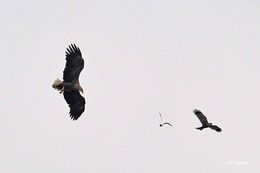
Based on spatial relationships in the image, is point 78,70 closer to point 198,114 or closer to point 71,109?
point 71,109

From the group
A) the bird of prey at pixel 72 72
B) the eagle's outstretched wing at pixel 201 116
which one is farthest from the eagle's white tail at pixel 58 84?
the eagle's outstretched wing at pixel 201 116

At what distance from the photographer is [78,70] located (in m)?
34.0

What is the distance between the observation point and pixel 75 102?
35562 mm

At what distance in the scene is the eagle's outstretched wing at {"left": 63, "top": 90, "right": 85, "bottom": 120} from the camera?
3506 cm

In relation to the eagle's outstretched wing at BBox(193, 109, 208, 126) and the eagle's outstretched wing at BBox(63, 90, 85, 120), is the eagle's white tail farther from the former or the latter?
the eagle's outstretched wing at BBox(193, 109, 208, 126)

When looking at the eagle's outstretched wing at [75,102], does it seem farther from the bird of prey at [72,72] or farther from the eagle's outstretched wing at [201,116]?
the eagle's outstretched wing at [201,116]

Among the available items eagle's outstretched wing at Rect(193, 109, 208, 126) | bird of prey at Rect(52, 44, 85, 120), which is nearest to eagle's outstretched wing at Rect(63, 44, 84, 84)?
bird of prey at Rect(52, 44, 85, 120)

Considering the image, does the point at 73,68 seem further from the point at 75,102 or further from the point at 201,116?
the point at 201,116

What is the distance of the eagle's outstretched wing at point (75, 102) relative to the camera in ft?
115

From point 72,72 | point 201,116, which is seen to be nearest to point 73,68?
point 72,72

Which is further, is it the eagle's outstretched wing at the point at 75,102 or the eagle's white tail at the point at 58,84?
the eagle's outstretched wing at the point at 75,102

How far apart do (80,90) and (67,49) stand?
10.9 ft

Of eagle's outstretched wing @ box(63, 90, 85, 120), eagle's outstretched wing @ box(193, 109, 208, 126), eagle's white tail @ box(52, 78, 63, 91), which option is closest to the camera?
eagle's outstretched wing @ box(193, 109, 208, 126)

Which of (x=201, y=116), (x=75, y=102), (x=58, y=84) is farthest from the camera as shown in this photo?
(x=75, y=102)
